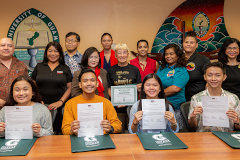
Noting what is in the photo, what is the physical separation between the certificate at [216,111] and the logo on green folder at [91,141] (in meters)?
1.13

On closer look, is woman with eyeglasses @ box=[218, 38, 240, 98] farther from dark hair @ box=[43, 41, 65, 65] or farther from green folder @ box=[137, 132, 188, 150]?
dark hair @ box=[43, 41, 65, 65]

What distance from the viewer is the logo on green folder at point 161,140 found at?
164 cm

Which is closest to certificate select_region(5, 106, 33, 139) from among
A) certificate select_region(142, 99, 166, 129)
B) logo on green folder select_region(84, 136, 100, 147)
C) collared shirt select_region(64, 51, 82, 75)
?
logo on green folder select_region(84, 136, 100, 147)

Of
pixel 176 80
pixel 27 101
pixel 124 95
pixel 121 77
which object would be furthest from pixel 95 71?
pixel 176 80

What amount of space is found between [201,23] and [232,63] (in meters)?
2.28

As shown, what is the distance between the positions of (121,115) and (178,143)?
1333mm

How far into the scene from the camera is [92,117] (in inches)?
68.9

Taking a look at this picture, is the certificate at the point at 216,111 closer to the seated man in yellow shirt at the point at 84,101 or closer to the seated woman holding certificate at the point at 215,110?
the seated woman holding certificate at the point at 215,110

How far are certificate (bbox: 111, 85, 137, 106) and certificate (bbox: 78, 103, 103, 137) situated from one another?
40.9 inches

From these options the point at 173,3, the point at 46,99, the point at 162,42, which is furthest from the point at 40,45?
the point at 173,3

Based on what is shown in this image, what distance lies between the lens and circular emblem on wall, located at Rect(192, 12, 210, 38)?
16.0 feet

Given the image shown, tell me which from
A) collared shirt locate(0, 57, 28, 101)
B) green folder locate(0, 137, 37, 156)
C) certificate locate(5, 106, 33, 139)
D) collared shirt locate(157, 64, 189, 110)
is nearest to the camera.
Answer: green folder locate(0, 137, 37, 156)

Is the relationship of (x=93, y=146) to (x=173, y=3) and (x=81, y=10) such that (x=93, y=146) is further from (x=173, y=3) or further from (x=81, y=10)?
(x=173, y=3)

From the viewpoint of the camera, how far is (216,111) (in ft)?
6.15
